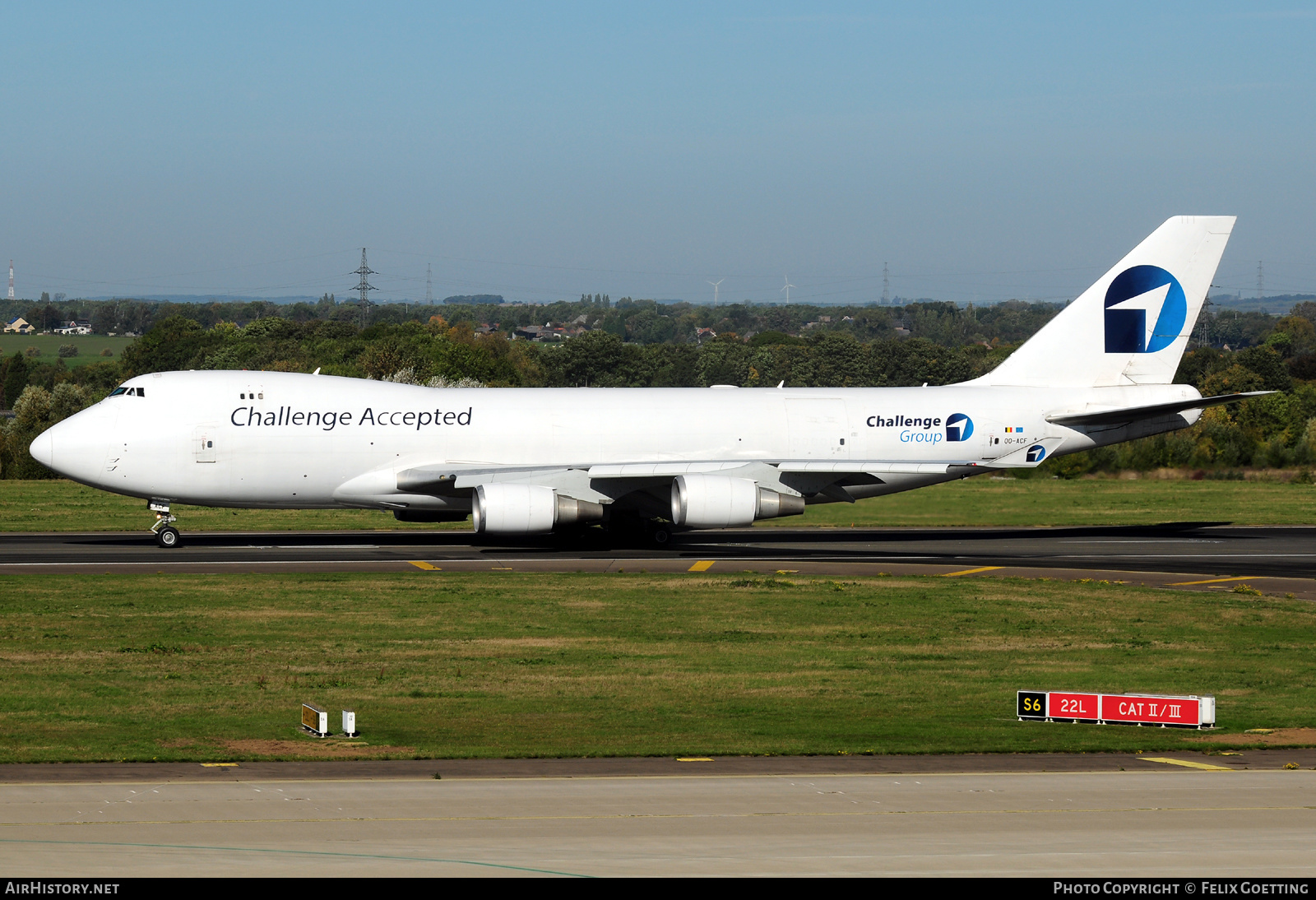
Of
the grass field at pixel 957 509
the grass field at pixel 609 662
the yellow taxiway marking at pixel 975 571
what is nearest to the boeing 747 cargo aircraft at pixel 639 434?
the yellow taxiway marking at pixel 975 571

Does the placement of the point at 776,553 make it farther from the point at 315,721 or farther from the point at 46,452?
the point at 315,721

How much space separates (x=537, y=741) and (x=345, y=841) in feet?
19.7

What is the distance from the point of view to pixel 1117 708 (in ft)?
69.5

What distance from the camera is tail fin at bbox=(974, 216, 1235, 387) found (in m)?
47.0

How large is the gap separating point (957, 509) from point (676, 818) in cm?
3623

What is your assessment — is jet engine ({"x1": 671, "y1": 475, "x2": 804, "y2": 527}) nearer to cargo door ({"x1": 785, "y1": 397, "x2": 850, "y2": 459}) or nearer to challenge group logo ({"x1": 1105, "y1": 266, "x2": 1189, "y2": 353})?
cargo door ({"x1": 785, "y1": 397, "x2": 850, "y2": 459})

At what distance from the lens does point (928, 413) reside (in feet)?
149

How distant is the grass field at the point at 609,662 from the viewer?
19969 millimetres

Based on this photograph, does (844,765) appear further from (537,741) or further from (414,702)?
(414,702)

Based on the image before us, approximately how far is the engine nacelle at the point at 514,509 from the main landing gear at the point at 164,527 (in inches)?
371

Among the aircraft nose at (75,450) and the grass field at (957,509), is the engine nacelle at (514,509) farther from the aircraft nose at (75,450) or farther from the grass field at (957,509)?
the grass field at (957,509)

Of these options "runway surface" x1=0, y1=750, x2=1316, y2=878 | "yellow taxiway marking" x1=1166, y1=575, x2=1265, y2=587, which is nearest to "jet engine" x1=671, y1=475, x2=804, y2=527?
"yellow taxiway marking" x1=1166, y1=575, x2=1265, y2=587

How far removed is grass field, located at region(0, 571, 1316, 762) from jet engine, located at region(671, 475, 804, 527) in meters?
4.32

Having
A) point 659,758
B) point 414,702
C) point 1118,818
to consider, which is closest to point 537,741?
point 659,758
